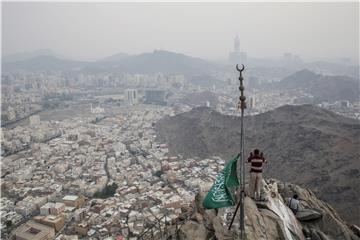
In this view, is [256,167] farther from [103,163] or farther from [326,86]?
[326,86]

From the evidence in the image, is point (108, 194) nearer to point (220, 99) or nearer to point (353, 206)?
point (353, 206)

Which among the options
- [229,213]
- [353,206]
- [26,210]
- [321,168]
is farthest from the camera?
[321,168]

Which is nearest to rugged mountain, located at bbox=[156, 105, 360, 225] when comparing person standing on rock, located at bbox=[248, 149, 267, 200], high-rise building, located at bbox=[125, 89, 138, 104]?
person standing on rock, located at bbox=[248, 149, 267, 200]

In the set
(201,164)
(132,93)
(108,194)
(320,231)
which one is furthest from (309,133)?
(132,93)

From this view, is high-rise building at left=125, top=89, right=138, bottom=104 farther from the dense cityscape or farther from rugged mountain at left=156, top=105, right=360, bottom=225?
rugged mountain at left=156, top=105, right=360, bottom=225

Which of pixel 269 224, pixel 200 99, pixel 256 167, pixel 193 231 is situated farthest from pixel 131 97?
pixel 269 224

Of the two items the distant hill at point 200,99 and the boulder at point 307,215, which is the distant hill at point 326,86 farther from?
the boulder at point 307,215
